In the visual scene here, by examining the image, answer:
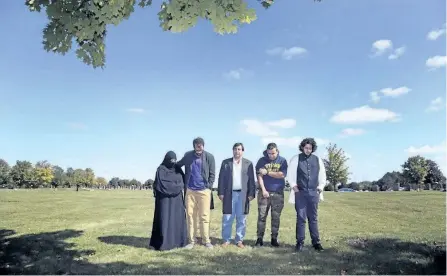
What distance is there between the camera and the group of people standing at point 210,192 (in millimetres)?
9898

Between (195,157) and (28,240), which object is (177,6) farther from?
(28,240)

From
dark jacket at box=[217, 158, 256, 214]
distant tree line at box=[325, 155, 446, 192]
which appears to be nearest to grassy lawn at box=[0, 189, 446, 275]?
dark jacket at box=[217, 158, 256, 214]

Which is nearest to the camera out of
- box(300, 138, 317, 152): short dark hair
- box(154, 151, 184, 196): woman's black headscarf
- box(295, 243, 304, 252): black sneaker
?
box(295, 243, 304, 252): black sneaker

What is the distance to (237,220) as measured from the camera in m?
9.99

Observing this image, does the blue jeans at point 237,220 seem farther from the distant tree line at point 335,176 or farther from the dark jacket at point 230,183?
the distant tree line at point 335,176

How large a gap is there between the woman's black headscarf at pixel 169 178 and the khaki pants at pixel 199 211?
1.19 feet

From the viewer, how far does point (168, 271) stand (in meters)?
7.55

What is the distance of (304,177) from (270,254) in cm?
208

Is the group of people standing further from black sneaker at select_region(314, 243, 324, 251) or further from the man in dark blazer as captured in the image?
black sneaker at select_region(314, 243, 324, 251)

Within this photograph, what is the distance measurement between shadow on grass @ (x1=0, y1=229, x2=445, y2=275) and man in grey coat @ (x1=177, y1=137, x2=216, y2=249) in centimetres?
82

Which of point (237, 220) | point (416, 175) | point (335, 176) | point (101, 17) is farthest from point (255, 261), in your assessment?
point (416, 175)

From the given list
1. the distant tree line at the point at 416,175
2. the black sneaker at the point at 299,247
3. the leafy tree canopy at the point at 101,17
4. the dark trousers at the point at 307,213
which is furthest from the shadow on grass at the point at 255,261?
the distant tree line at the point at 416,175

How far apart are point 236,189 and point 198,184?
1.03 m

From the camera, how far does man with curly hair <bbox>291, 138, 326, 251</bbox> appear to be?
9.42 meters
